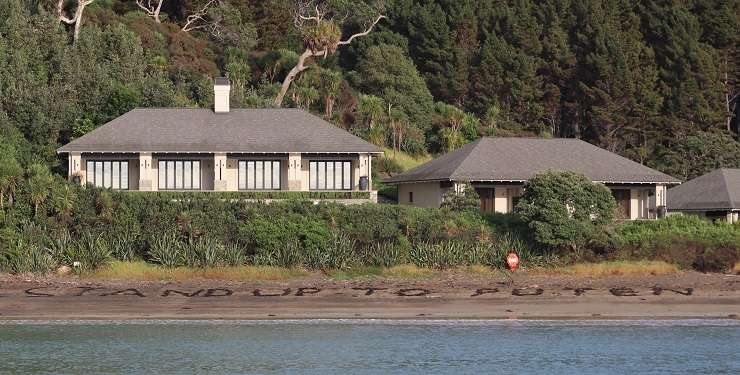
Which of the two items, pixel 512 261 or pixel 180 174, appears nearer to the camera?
pixel 512 261

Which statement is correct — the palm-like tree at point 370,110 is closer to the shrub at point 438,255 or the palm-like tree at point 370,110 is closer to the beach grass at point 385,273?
the shrub at point 438,255

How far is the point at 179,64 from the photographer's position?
3521 inches

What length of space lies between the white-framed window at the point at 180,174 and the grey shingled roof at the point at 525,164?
34.8 feet

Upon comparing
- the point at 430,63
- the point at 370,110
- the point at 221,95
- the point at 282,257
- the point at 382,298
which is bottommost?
the point at 382,298

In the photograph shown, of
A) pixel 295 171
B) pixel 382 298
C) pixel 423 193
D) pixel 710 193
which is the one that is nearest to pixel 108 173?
pixel 295 171

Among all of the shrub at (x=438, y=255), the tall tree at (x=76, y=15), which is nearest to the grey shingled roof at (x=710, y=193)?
the shrub at (x=438, y=255)

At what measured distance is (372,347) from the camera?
127 ft

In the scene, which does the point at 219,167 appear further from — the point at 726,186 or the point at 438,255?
the point at 726,186

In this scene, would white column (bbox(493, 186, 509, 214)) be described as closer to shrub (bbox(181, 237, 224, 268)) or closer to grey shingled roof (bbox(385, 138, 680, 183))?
grey shingled roof (bbox(385, 138, 680, 183))

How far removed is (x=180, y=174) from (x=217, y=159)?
6.76 ft

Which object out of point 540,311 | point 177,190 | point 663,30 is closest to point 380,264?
point 540,311

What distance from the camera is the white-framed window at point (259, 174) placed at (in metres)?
62.6

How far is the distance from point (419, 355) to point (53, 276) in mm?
17648

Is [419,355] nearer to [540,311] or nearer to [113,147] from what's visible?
[540,311]
